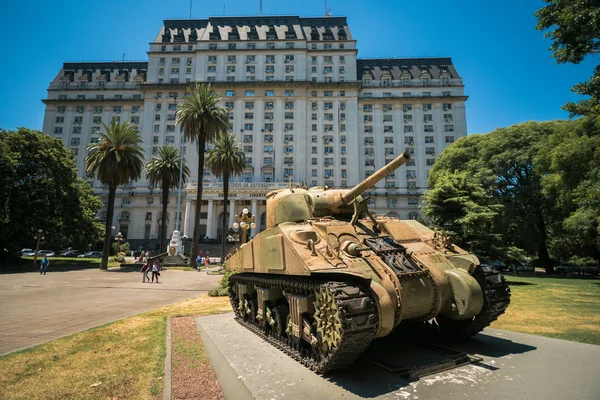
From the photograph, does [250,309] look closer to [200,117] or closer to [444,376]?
[444,376]

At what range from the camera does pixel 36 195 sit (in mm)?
29734

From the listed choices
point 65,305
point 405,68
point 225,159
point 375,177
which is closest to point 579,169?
point 375,177

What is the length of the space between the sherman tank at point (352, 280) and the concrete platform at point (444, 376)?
39cm

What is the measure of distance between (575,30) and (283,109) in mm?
58318

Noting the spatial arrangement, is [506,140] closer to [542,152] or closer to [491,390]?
[542,152]

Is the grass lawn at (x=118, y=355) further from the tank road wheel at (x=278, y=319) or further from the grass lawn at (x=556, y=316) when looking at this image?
the tank road wheel at (x=278, y=319)

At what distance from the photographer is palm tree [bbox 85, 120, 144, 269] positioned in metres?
32.8

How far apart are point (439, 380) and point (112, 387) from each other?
533cm

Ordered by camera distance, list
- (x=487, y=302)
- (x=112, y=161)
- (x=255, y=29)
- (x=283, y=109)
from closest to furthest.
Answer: (x=487, y=302) → (x=112, y=161) → (x=283, y=109) → (x=255, y=29)

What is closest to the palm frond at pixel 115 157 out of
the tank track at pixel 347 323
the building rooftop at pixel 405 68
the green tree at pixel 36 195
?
the green tree at pixel 36 195

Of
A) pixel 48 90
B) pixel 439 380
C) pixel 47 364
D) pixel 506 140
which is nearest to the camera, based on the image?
pixel 439 380

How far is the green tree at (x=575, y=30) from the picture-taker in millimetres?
10469

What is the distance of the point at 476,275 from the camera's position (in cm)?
671

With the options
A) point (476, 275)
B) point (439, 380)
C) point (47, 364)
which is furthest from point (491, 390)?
point (47, 364)
